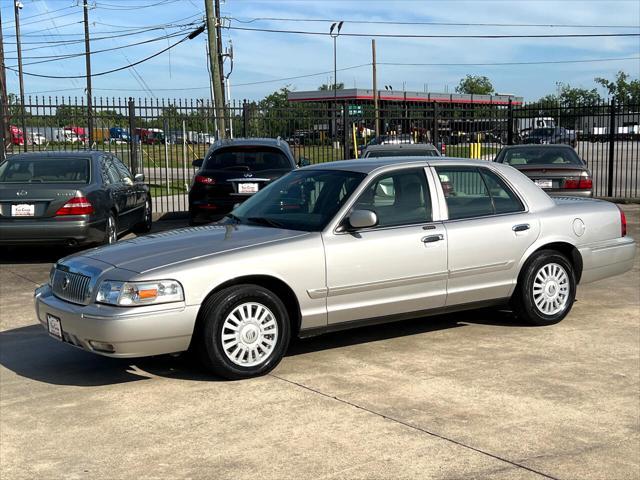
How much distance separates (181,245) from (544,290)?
10.7 feet

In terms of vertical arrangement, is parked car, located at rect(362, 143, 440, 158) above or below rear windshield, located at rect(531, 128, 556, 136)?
below

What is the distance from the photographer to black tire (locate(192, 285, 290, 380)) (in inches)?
218

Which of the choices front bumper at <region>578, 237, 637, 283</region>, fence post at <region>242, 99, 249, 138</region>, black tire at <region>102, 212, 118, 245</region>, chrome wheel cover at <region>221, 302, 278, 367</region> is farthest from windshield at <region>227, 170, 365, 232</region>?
fence post at <region>242, 99, 249, 138</region>

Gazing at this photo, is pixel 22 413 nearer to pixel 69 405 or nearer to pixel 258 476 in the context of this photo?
pixel 69 405

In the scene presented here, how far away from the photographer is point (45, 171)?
11.3 metres

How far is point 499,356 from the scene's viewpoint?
6.27 meters

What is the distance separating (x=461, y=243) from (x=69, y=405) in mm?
3264

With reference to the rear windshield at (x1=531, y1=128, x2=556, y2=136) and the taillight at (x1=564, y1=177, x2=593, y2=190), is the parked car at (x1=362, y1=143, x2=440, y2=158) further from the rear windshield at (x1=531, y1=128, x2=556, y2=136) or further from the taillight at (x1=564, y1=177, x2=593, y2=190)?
the rear windshield at (x1=531, y1=128, x2=556, y2=136)

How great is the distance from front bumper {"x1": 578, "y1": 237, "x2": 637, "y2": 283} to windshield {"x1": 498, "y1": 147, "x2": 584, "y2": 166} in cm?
707

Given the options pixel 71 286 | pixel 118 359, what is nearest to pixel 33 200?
pixel 118 359

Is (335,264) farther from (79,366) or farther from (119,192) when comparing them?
(119,192)

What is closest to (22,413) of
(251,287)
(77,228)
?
(251,287)

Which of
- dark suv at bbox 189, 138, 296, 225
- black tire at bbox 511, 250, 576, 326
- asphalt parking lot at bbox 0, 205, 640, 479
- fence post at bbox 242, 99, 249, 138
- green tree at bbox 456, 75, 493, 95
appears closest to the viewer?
asphalt parking lot at bbox 0, 205, 640, 479

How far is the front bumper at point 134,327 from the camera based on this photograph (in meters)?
5.31
